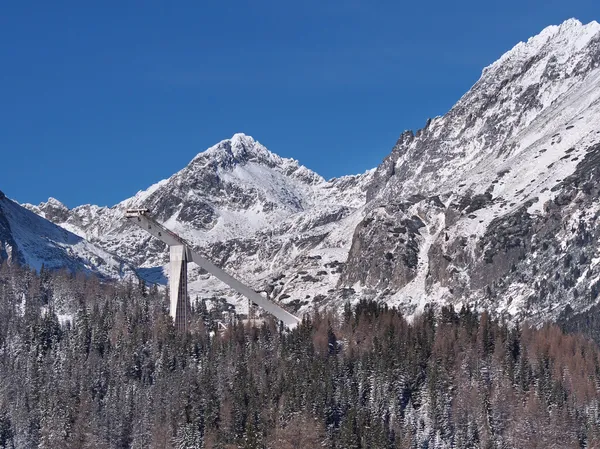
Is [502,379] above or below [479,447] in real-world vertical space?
above

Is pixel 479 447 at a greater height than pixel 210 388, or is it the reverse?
pixel 210 388

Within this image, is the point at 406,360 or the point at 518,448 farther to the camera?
the point at 406,360

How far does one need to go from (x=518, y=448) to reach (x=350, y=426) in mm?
25543

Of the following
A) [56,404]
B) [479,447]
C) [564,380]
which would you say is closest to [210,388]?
[56,404]

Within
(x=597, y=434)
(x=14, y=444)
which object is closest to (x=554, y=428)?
(x=597, y=434)

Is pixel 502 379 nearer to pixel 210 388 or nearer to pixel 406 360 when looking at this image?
pixel 406 360

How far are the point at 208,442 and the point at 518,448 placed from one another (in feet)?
144

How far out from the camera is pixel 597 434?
18425cm

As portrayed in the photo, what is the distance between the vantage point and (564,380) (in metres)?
200

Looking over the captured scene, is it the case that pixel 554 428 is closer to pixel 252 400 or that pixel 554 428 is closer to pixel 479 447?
pixel 479 447

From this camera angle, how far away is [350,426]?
173750 millimetres

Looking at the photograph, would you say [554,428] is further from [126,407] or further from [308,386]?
[126,407]

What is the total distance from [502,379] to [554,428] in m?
14.2

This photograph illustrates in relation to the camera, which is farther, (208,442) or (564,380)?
(564,380)
